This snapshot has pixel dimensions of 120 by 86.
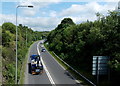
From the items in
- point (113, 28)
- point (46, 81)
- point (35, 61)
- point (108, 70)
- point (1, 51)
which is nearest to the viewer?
point (108, 70)

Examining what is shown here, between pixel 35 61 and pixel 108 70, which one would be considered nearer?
pixel 108 70

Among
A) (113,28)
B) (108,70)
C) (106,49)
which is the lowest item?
(108,70)

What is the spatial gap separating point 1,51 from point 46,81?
10873 mm

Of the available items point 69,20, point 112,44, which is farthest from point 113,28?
point 69,20

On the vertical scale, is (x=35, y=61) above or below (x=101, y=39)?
below

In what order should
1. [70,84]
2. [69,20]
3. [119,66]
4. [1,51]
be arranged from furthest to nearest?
[69,20]
[1,51]
[70,84]
[119,66]

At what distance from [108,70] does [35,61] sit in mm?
17088

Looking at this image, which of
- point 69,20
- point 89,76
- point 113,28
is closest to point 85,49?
point 89,76

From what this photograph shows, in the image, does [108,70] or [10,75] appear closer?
[108,70]

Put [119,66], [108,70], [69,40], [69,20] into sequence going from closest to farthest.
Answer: [119,66]
[108,70]
[69,40]
[69,20]

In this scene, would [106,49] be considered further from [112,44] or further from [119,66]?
[119,66]

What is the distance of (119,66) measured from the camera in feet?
62.0

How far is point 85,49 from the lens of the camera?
34.1 metres

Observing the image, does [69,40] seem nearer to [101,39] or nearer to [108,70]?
[101,39]
